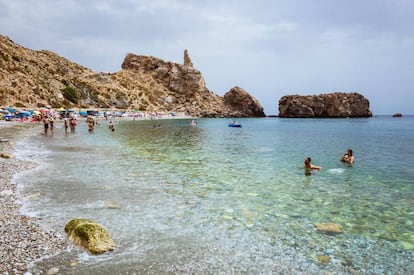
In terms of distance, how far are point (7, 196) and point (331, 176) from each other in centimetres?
1650

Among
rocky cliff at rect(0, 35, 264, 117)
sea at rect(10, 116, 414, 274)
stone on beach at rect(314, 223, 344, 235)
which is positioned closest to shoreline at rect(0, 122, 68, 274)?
sea at rect(10, 116, 414, 274)

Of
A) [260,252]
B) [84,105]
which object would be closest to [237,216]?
[260,252]

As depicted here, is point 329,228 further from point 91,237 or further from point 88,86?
point 88,86

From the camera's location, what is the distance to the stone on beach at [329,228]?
30.4ft

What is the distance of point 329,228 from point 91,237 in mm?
7024

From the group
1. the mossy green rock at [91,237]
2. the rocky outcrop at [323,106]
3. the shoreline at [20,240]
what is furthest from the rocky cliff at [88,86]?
the mossy green rock at [91,237]

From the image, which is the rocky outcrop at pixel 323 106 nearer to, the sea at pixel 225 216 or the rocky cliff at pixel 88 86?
the rocky cliff at pixel 88 86

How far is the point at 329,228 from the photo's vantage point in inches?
375

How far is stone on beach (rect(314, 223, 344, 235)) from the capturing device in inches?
365

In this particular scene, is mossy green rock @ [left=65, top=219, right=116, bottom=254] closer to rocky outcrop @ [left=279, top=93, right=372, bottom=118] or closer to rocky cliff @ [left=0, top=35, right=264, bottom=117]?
rocky cliff @ [left=0, top=35, right=264, bottom=117]

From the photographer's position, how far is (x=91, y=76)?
518 feet

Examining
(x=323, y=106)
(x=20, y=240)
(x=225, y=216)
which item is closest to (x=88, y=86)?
(x=225, y=216)

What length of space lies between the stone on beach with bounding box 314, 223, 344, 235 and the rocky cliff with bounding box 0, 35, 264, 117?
91688mm

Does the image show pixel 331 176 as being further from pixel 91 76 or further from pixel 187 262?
pixel 91 76
